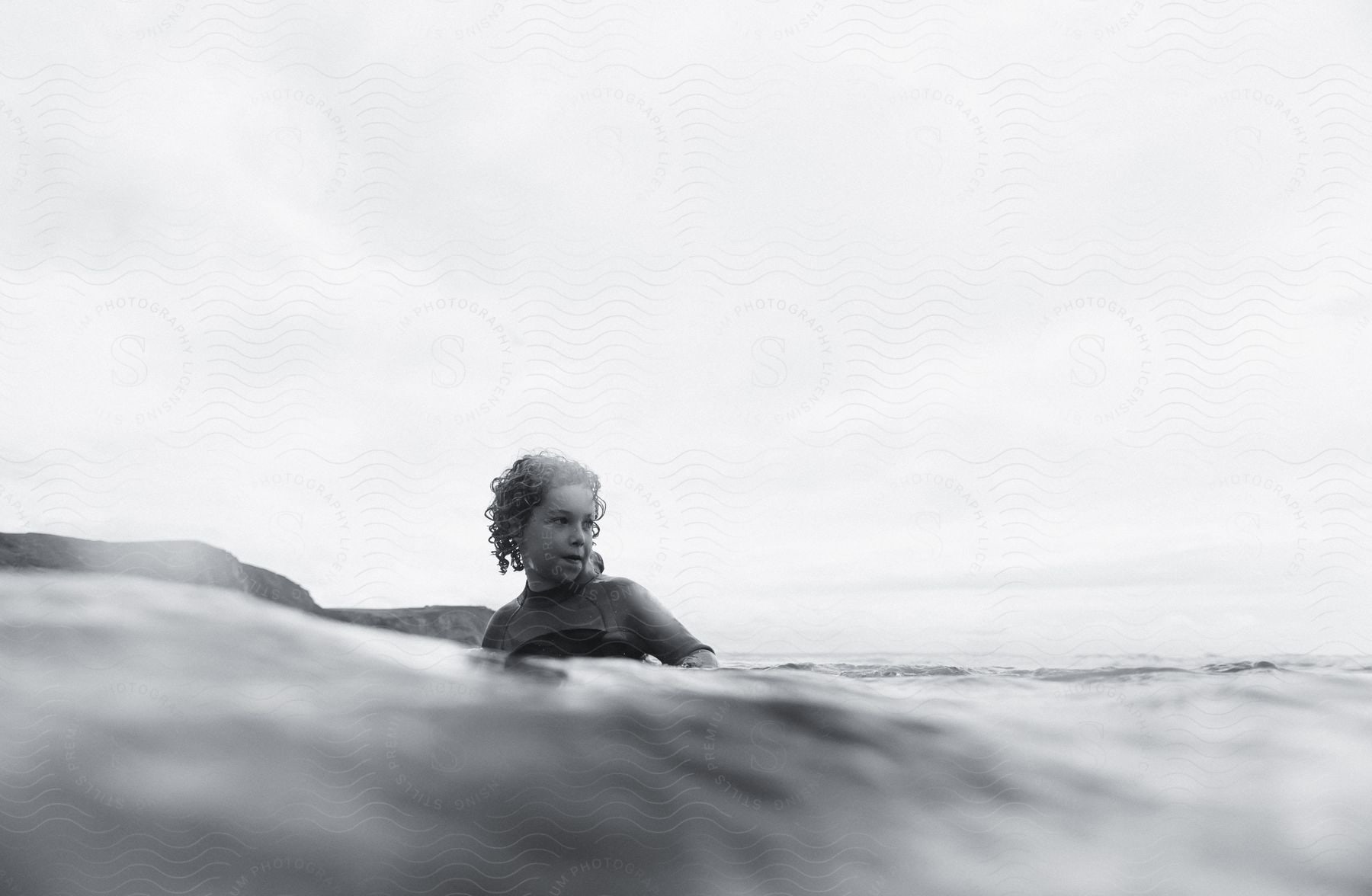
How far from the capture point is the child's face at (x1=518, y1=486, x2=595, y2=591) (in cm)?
459

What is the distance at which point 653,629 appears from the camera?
4.56m

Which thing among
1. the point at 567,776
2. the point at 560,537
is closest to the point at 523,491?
the point at 560,537

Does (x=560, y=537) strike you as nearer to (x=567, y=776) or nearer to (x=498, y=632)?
(x=498, y=632)

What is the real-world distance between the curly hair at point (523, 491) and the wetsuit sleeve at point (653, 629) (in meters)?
0.38

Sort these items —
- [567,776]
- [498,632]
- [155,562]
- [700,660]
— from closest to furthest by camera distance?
[567,776] → [155,562] → [700,660] → [498,632]

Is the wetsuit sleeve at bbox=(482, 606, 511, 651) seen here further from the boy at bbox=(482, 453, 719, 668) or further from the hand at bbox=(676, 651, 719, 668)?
the hand at bbox=(676, 651, 719, 668)

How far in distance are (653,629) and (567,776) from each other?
1436 mm

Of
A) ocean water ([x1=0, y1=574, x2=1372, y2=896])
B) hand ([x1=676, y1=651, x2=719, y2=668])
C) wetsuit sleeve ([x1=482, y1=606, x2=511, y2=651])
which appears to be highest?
wetsuit sleeve ([x1=482, y1=606, x2=511, y2=651])

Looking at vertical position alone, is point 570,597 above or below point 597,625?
above

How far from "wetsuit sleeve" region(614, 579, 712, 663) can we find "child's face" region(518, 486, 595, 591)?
0.25m

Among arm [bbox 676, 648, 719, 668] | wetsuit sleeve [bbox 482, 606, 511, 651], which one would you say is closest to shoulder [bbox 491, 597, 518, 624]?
wetsuit sleeve [bbox 482, 606, 511, 651]

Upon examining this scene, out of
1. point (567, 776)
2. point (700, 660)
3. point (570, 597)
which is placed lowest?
point (567, 776)

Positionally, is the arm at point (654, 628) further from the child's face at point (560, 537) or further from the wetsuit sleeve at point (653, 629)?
the child's face at point (560, 537)

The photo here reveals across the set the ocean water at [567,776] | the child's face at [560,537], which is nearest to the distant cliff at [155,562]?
the ocean water at [567,776]
